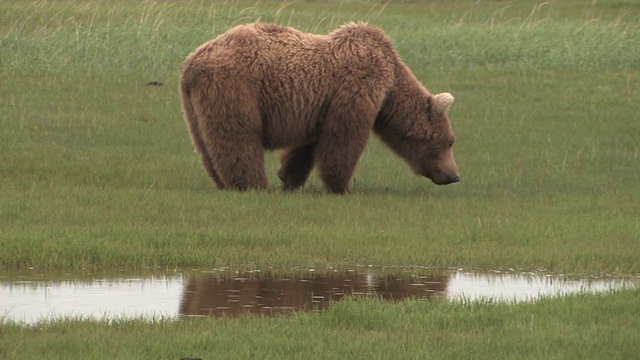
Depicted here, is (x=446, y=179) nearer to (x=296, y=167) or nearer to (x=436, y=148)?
(x=436, y=148)

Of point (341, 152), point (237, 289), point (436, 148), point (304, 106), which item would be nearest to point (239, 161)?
point (304, 106)

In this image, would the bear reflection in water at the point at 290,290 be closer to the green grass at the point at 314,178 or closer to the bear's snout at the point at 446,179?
the green grass at the point at 314,178

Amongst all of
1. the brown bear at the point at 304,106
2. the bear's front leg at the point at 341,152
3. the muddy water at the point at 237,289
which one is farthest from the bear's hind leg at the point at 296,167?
the muddy water at the point at 237,289

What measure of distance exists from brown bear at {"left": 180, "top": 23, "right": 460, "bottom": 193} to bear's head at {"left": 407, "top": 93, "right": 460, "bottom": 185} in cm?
1

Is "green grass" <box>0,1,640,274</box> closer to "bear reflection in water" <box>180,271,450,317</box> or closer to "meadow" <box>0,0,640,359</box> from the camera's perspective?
"meadow" <box>0,0,640,359</box>

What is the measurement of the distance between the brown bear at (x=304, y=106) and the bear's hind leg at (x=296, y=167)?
0.01 meters

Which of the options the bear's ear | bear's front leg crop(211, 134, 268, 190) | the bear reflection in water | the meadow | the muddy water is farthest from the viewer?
the bear's ear

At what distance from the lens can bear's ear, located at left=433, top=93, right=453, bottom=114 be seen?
13617 mm

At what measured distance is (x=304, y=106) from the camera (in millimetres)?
13125

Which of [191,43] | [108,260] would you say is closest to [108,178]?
[108,260]

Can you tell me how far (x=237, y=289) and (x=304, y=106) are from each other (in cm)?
463

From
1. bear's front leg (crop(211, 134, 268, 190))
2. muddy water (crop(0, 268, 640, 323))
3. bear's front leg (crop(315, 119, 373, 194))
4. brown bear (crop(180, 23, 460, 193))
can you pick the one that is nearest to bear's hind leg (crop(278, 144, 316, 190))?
brown bear (crop(180, 23, 460, 193))

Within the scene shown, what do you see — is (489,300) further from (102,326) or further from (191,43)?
(191,43)

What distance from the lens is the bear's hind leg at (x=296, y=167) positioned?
13648 millimetres
